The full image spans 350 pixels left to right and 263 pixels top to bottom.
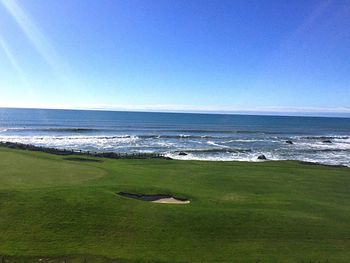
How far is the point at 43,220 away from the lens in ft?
39.4

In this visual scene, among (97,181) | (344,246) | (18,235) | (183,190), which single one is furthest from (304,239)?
(97,181)

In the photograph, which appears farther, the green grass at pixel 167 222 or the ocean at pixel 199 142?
the ocean at pixel 199 142

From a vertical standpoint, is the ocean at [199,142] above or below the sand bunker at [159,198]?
below

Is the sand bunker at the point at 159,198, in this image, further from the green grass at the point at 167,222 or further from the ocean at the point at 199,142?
the ocean at the point at 199,142

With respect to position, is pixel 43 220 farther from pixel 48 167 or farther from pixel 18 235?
pixel 48 167

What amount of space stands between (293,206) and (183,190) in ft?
16.4

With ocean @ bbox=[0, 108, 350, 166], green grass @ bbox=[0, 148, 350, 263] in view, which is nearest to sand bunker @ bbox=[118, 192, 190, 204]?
green grass @ bbox=[0, 148, 350, 263]

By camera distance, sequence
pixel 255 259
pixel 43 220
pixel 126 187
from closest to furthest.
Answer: pixel 255 259 → pixel 43 220 → pixel 126 187

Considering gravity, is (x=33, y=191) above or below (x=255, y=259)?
above

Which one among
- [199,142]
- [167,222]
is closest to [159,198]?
[167,222]

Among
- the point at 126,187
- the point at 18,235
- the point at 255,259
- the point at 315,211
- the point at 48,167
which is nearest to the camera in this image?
the point at 255,259

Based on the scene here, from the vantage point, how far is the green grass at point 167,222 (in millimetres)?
10352

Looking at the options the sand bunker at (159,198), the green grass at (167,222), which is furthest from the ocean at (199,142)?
the sand bunker at (159,198)

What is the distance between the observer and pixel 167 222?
40.4 feet
